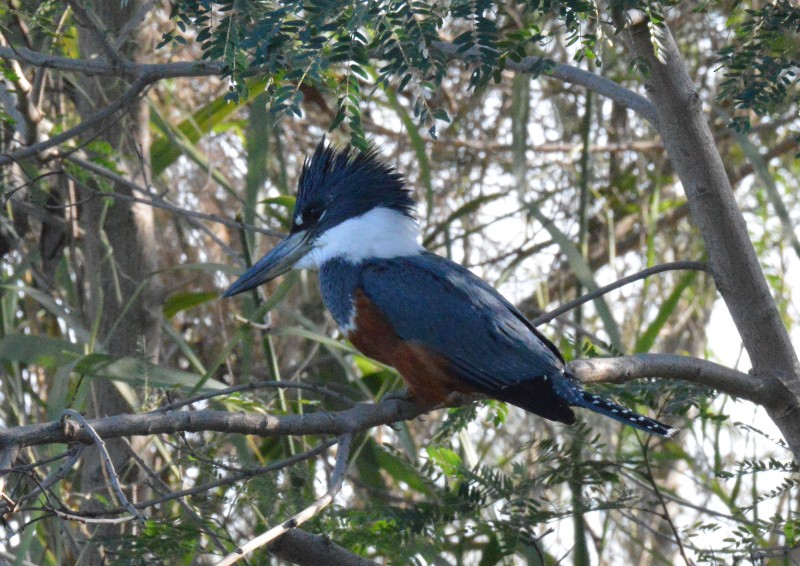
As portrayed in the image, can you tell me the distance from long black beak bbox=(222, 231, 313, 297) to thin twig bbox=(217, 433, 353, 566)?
1.00 m

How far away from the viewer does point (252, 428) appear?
167 cm

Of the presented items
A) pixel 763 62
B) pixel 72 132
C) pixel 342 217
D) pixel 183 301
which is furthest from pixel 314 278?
pixel 763 62

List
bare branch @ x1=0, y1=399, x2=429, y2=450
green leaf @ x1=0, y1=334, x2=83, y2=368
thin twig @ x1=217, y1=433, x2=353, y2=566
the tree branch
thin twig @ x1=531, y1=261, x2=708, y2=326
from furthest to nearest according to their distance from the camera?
green leaf @ x1=0, y1=334, x2=83, y2=368
thin twig @ x1=531, y1=261, x2=708, y2=326
the tree branch
bare branch @ x1=0, y1=399, x2=429, y2=450
thin twig @ x1=217, y1=433, x2=353, y2=566

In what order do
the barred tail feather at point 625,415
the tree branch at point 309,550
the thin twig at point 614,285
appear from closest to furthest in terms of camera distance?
the tree branch at point 309,550 → the barred tail feather at point 625,415 → the thin twig at point 614,285

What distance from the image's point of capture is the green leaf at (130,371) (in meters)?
2.50

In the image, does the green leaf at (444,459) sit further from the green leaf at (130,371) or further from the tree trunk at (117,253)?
the tree trunk at (117,253)

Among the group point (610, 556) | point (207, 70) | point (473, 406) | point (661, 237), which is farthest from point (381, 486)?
point (661, 237)

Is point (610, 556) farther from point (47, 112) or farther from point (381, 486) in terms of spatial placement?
point (47, 112)

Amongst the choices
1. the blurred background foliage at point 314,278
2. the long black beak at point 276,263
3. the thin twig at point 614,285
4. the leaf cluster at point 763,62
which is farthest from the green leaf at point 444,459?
the leaf cluster at point 763,62

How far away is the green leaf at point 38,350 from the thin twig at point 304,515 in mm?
1369


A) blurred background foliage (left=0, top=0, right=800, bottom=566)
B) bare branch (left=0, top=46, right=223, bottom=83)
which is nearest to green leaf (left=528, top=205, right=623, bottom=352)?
blurred background foliage (left=0, top=0, right=800, bottom=566)

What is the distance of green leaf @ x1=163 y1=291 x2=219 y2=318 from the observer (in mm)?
3305

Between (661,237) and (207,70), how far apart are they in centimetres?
299

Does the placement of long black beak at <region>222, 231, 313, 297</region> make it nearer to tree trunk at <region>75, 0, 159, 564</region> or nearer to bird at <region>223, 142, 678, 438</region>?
bird at <region>223, 142, 678, 438</region>
